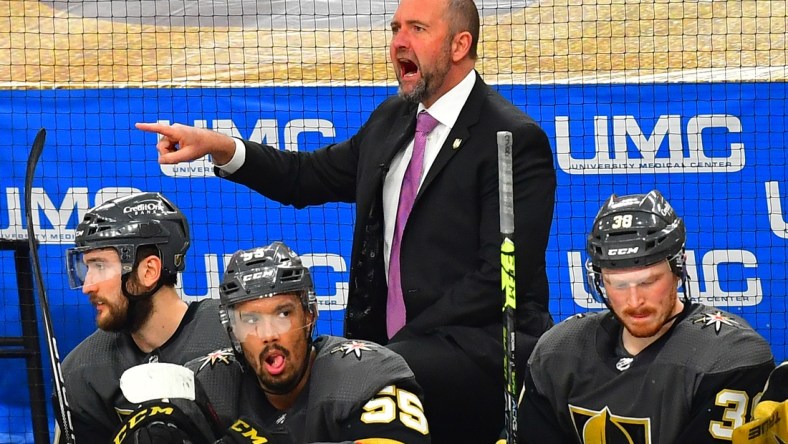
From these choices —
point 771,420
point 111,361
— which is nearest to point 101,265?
point 111,361

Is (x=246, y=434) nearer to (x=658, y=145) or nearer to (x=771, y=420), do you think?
(x=771, y=420)

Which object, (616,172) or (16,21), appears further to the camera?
→ (16,21)

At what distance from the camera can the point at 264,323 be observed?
3.44 m

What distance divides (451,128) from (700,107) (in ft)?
6.93

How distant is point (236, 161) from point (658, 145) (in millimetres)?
2245

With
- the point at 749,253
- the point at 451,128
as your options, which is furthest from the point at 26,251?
the point at 749,253

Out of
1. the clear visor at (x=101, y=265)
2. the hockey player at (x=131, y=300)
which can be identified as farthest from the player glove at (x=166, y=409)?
the clear visor at (x=101, y=265)

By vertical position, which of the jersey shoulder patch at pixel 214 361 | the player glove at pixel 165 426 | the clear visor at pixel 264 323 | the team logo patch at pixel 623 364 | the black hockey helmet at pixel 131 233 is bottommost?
the player glove at pixel 165 426

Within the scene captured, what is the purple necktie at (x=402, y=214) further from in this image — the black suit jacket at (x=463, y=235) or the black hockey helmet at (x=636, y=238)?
the black hockey helmet at (x=636, y=238)

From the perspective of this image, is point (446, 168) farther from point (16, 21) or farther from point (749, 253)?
point (16, 21)

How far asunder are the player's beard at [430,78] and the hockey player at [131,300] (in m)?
0.85

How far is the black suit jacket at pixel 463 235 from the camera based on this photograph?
394 cm

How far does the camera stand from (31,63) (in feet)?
22.2

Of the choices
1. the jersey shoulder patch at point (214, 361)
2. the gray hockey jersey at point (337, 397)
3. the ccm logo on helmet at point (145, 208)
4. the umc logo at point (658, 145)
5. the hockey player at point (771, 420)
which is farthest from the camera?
the umc logo at point (658, 145)
